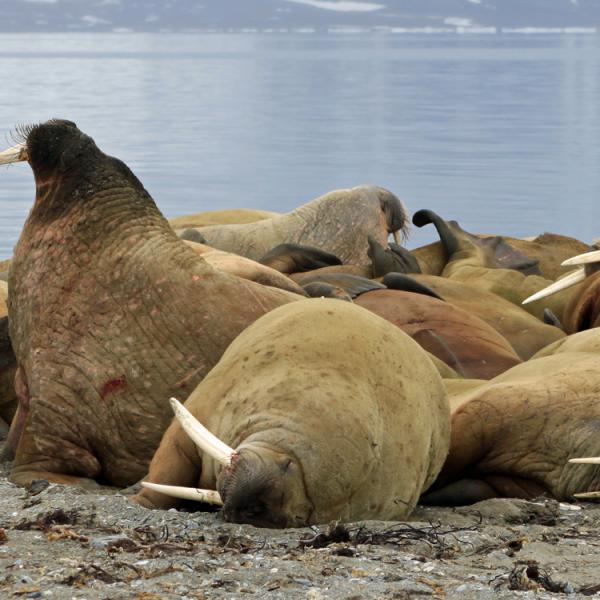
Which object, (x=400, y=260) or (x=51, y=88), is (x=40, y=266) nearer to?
(x=400, y=260)

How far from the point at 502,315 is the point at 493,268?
1894 millimetres

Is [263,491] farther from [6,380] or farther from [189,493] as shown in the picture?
[6,380]

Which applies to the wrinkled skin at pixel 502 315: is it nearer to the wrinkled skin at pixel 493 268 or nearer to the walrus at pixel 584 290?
the walrus at pixel 584 290

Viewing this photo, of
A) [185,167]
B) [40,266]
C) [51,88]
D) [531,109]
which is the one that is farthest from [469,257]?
[51,88]

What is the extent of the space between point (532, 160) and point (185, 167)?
8233 mm

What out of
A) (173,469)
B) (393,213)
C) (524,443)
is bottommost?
(393,213)

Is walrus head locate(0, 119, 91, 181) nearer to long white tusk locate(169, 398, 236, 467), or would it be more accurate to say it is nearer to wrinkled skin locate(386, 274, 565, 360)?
long white tusk locate(169, 398, 236, 467)

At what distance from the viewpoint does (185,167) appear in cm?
3412

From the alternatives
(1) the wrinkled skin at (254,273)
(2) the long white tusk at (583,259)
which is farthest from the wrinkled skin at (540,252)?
(1) the wrinkled skin at (254,273)

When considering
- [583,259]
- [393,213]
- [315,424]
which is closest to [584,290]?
[583,259]

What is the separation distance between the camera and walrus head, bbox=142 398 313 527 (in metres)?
3.56

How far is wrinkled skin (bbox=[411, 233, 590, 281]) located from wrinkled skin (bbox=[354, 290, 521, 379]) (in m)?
2.84

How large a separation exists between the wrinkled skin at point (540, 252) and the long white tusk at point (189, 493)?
20.2 feet

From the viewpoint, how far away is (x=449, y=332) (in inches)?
266
